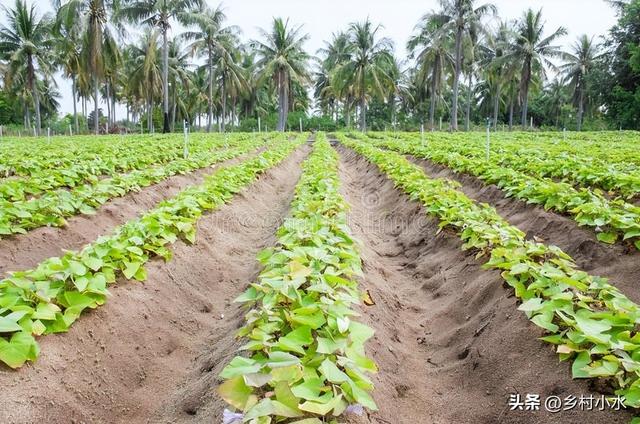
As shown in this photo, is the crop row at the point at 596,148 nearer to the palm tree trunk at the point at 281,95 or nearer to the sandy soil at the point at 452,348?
the sandy soil at the point at 452,348

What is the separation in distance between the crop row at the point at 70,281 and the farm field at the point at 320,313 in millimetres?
12

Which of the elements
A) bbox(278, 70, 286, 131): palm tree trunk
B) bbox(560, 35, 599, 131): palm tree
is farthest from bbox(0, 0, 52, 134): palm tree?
bbox(560, 35, 599, 131): palm tree

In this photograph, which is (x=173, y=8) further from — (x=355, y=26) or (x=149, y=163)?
(x=149, y=163)

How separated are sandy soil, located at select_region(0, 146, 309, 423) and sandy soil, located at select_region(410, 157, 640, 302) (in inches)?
125

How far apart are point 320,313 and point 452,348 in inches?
58.3

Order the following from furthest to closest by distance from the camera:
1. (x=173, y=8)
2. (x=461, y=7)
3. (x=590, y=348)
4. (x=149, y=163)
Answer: (x=461, y=7) → (x=173, y=8) → (x=149, y=163) → (x=590, y=348)

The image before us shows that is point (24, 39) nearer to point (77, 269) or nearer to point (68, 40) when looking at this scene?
point (68, 40)

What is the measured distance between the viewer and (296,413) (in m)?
1.60

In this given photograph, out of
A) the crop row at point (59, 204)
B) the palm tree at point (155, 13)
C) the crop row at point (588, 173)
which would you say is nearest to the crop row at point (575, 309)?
the crop row at point (588, 173)

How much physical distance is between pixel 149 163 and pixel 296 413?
9.72m

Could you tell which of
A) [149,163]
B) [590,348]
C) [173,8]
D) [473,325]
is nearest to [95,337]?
[473,325]

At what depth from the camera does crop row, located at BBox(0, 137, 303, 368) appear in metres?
2.33

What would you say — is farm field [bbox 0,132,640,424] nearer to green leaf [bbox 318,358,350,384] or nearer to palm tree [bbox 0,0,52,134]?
green leaf [bbox 318,358,350,384]

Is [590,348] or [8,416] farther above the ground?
[590,348]
